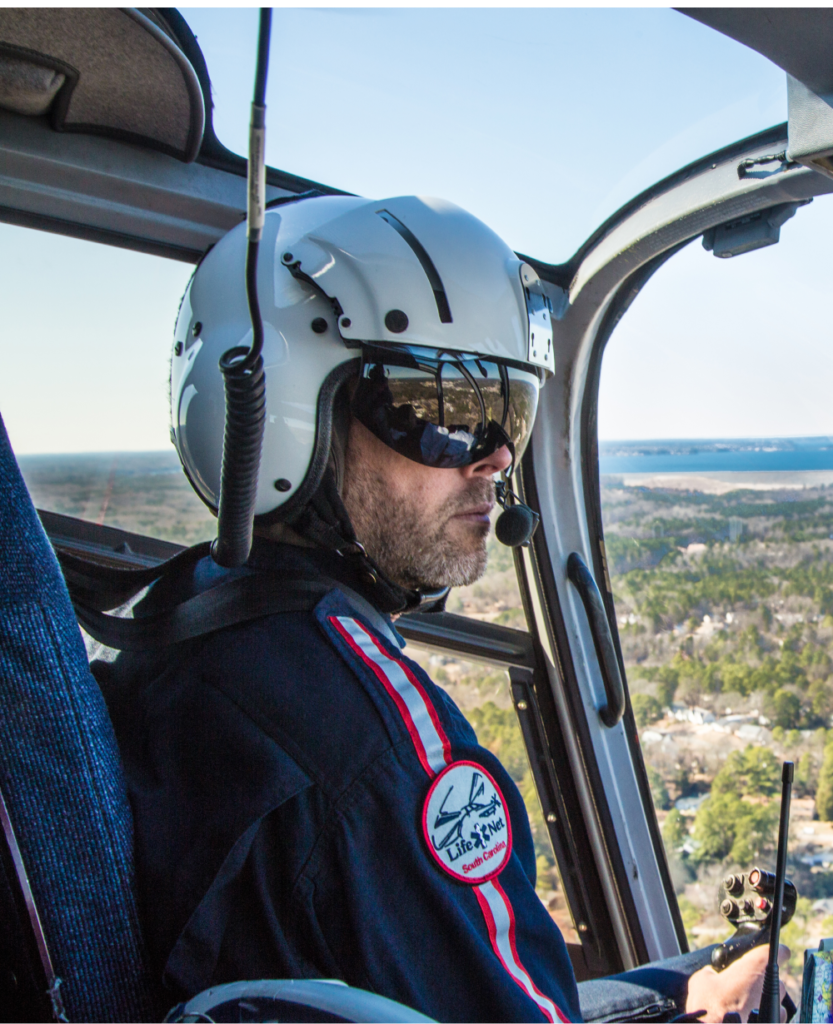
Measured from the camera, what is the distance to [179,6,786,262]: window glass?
143 cm

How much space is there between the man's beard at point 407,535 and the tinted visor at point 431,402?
86 millimetres

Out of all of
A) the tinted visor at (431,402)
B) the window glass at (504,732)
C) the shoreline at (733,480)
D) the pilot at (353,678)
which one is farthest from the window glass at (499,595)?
the tinted visor at (431,402)

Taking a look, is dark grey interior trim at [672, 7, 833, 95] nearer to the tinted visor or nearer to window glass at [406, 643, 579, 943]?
the tinted visor

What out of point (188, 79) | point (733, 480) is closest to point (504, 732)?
point (733, 480)

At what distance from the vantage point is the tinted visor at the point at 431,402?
132 centimetres

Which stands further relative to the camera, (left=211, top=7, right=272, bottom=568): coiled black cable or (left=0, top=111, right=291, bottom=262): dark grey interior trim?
(left=0, top=111, right=291, bottom=262): dark grey interior trim

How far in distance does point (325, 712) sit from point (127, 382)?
3.41 ft

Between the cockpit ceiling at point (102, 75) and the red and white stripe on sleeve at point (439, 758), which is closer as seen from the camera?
the red and white stripe on sleeve at point (439, 758)

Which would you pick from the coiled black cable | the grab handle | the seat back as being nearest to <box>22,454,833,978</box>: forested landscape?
the grab handle

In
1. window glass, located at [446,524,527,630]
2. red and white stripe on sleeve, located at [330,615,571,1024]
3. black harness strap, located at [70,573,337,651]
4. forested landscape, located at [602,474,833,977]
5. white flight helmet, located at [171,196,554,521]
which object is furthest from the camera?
window glass, located at [446,524,527,630]

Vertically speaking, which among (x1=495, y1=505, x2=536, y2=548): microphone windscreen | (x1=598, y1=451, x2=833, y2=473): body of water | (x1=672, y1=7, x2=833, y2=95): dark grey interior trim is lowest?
(x1=495, y1=505, x2=536, y2=548): microphone windscreen

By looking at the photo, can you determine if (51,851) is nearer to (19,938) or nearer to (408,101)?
(19,938)

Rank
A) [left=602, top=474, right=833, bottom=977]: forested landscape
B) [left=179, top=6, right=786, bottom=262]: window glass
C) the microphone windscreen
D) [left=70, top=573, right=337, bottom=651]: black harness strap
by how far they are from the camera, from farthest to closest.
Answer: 1. [left=602, top=474, right=833, bottom=977]: forested landscape
2. the microphone windscreen
3. [left=179, top=6, right=786, bottom=262]: window glass
4. [left=70, top=573, right=337, bottom=651]: black harness strap

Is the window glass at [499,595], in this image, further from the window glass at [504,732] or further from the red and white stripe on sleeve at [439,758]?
the red and white stripe on sleeve at [439,758]
